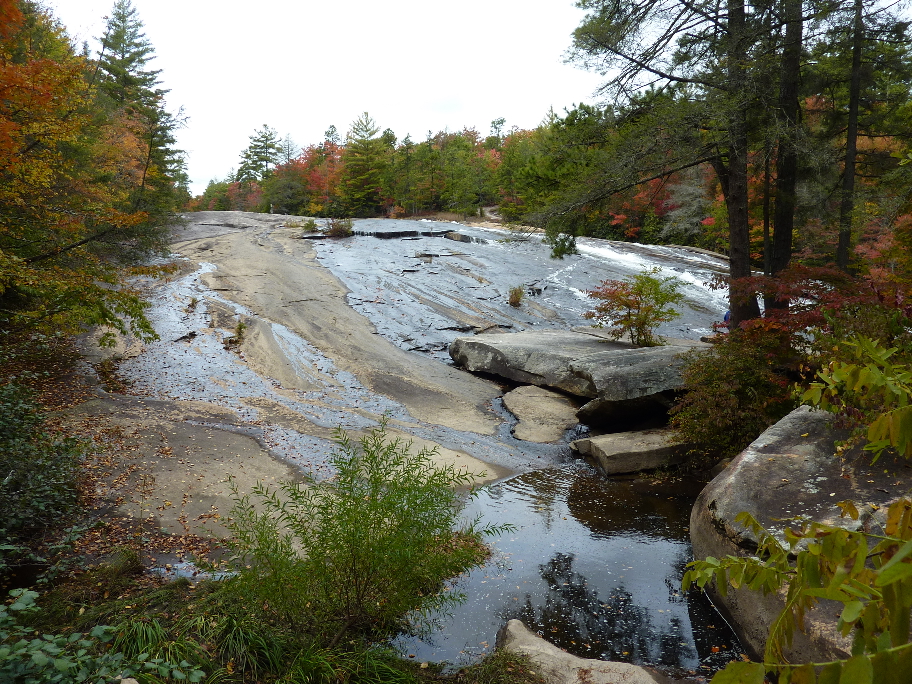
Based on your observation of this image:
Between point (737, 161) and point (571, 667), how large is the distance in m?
8.39

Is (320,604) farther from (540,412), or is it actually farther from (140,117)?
(140,117)

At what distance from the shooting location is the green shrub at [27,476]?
472cm

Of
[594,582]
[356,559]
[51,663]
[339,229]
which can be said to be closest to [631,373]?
[594,582]

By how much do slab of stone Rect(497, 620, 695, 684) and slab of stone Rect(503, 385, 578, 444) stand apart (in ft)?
16.6

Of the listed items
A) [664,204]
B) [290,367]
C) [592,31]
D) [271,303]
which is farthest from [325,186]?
[592,31]

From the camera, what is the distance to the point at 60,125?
7277 mm

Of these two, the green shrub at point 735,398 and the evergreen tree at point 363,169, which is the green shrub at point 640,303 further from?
the evergreen tree at point 363,169

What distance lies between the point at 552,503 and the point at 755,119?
23.3ft

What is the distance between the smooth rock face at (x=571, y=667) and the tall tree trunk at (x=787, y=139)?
6.65m

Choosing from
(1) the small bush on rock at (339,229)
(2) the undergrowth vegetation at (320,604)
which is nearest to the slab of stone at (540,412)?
(2) the undergrowth vegetation at (320,604)

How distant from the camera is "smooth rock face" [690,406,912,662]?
172 inches

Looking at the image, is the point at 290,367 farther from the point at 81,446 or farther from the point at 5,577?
the point at 5,577

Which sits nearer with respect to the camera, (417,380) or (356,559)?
(356,559)

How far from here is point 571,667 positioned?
13.3 feet
